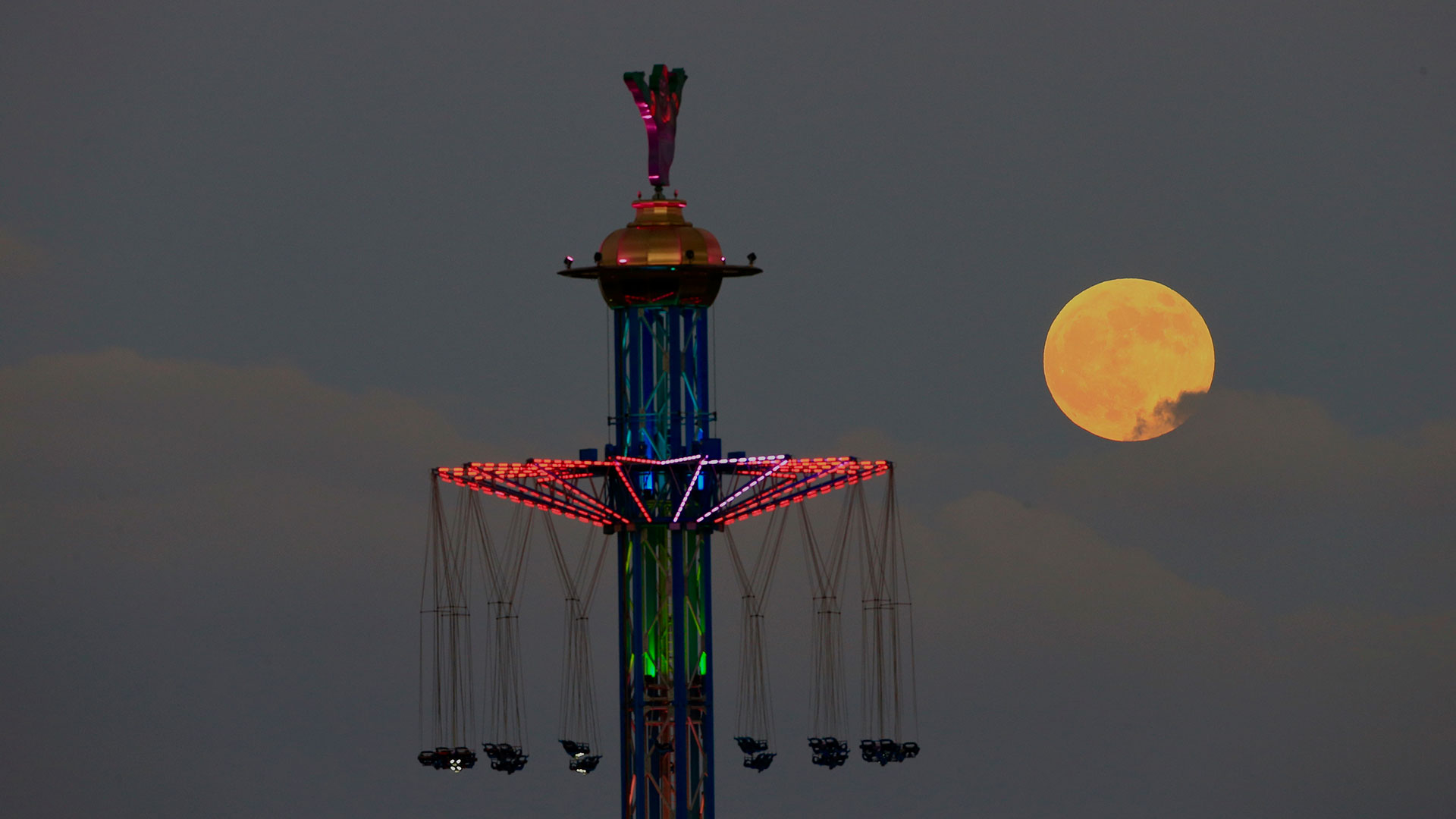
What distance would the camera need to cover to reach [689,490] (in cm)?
12319

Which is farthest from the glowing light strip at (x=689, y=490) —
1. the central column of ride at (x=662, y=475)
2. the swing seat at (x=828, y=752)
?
the swing seat at (x=828, y=752)

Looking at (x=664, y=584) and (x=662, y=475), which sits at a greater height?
(x=662, y=475)

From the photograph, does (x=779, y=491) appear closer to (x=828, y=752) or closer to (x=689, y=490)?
(x=689, y=490)

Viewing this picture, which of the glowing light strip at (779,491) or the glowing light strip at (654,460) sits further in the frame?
the glowing light strip at (779,491)

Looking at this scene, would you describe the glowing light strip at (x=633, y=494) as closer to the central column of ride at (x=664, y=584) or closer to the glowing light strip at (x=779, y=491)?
the central column of ride at (x=664, y=584)

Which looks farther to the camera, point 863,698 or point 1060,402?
point 1060,402

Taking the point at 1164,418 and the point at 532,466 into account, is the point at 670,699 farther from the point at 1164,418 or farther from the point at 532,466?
the point at 1164,418

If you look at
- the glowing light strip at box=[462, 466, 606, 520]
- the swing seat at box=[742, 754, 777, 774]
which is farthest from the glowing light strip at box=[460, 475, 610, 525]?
the swing seat at box=[742, 754, 777, 774]

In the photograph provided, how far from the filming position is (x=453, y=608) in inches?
4847

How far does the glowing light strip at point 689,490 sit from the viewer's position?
12306 centimetres

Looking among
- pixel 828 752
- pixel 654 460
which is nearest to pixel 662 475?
pixel 654 460

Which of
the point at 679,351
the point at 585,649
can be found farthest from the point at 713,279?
the point at 585,649

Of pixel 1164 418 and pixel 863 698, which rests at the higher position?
pixel 1164 418

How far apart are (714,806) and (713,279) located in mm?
14477
